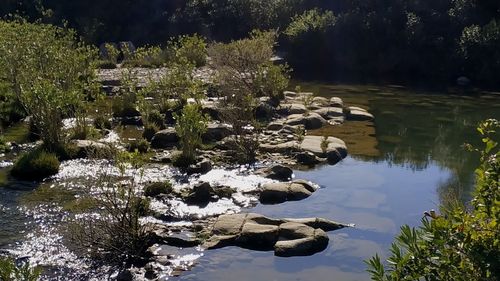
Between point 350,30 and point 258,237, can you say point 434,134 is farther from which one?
point 350,30

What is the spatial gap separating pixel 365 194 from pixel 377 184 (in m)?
0.85

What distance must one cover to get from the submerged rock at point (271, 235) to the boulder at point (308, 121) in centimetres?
737

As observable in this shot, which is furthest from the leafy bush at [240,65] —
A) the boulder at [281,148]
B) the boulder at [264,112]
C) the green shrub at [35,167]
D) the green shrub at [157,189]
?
the green shrub at [157,189]

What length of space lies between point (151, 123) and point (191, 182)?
441 centimetres

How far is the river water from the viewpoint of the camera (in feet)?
31.2

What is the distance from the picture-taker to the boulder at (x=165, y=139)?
15.8m

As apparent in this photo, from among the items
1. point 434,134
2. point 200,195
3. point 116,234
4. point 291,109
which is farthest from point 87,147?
point 434,134

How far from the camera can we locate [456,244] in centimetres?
425

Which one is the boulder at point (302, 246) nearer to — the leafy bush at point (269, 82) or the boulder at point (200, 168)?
the boulder at point (200, 168)

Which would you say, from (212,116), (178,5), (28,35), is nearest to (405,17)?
(178,5)

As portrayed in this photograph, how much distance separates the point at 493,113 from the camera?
21359 millimetres

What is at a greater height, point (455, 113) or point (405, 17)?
point (405, 17)

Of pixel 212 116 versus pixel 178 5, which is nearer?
pixel 212 116

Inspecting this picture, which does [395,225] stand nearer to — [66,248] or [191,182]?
[191,182]
